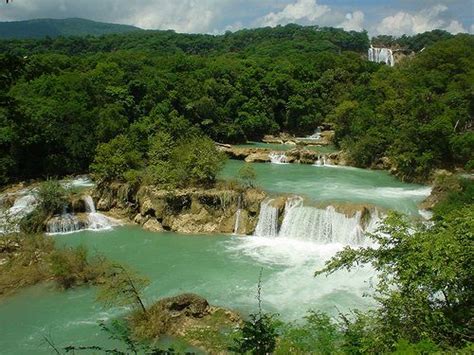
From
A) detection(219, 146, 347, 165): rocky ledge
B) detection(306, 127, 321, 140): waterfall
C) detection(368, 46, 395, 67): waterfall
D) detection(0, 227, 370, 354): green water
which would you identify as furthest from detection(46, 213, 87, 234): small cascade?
detection(368, 46, 395, 67): waterfall

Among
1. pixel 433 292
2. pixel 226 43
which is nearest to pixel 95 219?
pixel 433 292

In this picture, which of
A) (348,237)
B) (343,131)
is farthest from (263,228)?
(343,131)

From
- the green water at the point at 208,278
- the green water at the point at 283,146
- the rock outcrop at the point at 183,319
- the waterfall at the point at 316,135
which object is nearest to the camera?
the rock outcrop at the point at 183,319

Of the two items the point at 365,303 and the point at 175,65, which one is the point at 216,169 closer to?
the point at 365,303

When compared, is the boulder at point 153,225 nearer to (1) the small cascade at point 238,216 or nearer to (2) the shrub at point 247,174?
(1) the small cascade at point 238,216

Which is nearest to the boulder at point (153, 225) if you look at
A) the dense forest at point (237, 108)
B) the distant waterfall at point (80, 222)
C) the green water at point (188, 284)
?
the green water at point (188, 284)

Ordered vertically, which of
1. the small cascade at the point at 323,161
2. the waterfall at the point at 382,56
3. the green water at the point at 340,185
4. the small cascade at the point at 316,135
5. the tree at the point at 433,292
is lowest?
the green water at the point at 340,185
